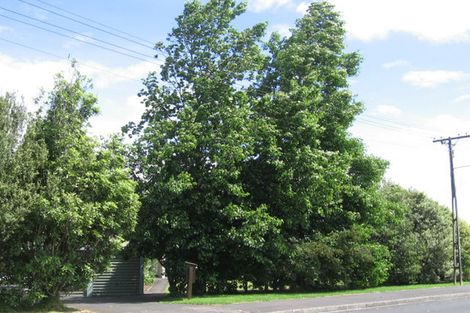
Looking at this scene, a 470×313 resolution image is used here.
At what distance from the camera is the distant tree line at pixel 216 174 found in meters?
14.1

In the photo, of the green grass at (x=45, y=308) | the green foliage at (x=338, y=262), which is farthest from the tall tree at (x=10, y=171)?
the green foliage at (x=338, y=262)

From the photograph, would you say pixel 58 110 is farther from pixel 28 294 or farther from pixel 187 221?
pixel 187 221

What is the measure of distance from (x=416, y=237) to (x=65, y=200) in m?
29.0

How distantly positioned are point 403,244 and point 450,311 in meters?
18.4

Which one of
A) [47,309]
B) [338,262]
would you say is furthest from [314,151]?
[47,309]

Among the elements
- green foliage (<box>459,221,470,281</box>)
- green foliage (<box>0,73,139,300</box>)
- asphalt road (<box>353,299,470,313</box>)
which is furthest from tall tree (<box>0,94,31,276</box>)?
green foliage (<box>459,221,470,281</box>)

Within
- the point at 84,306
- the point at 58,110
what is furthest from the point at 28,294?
the point at 58,110

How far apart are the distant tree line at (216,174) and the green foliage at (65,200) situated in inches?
1.6

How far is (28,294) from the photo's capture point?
45.5ft

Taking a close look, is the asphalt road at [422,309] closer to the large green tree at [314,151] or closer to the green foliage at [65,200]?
the large green tree at [314,151]

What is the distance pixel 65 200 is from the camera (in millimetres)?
13805

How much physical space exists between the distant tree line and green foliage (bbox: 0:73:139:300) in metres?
0.04

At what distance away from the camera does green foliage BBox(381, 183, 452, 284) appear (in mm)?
34594

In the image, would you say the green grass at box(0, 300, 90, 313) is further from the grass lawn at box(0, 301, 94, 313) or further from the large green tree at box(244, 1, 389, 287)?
the large green tree at box(244, 1, 389, 287)
